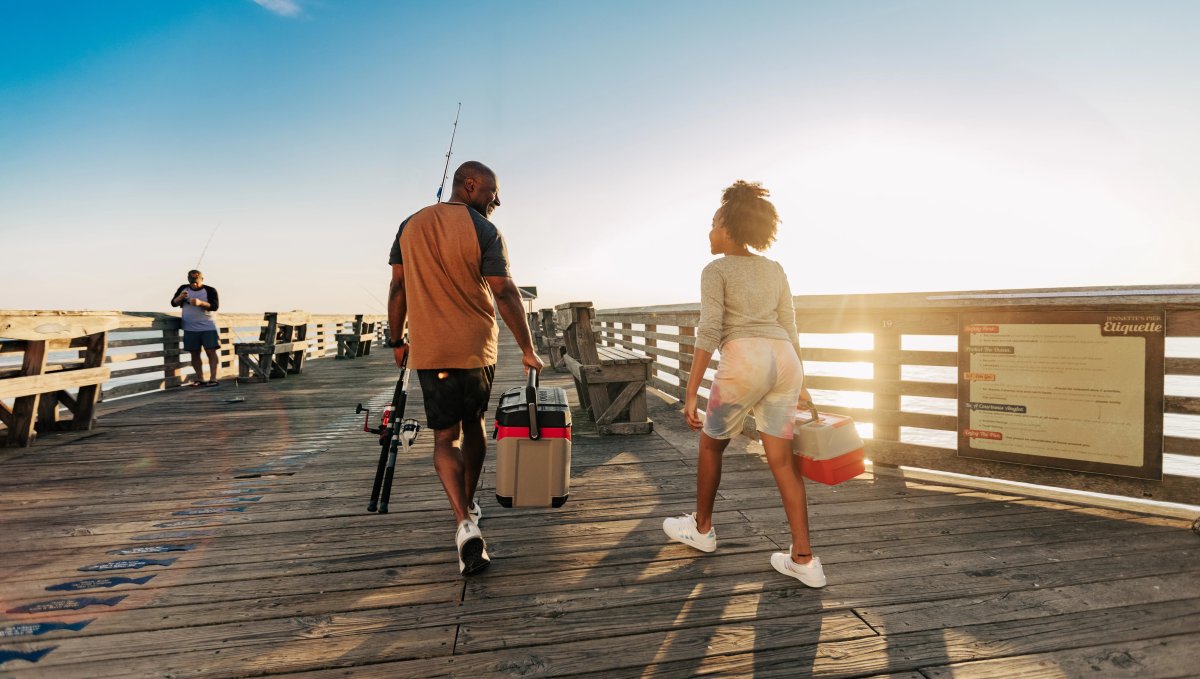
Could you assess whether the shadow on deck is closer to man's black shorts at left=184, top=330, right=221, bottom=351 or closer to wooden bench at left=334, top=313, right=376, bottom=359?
man's black shorts at left=184, top=330, right=221, bottom=351

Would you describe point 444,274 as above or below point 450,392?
above

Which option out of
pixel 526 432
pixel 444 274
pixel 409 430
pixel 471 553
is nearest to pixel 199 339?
pixel 409 430

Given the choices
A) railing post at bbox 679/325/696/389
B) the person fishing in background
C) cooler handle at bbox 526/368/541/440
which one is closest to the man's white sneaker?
cooler handle at bbox 526/368/541/440

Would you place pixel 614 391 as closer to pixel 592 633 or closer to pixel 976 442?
pixel 976 442

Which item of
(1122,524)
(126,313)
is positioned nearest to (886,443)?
(1122,524)

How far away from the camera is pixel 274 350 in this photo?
11844 mm

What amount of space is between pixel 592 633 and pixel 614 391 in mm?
4106

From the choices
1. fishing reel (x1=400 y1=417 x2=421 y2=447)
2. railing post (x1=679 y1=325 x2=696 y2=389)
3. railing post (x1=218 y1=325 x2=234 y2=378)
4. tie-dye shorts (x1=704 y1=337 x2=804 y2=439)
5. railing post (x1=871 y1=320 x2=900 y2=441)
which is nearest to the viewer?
tie-dye shorts (x1=704 y1=337 x2=804 y2=439)

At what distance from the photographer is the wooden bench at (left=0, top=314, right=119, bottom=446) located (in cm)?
545

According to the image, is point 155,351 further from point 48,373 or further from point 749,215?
point 749,215

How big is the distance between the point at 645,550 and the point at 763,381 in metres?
1.22

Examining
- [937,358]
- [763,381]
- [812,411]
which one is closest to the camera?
[763,381]

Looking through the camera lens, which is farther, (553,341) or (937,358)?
(553,341)

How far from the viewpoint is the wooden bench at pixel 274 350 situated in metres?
11.7
